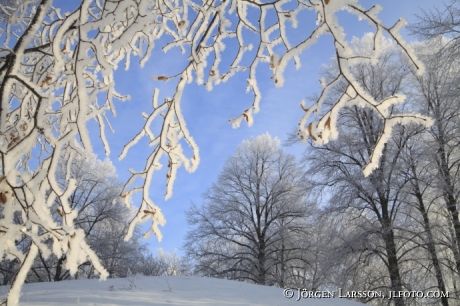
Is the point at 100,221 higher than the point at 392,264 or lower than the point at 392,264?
higher

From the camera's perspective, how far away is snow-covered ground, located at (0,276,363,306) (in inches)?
153

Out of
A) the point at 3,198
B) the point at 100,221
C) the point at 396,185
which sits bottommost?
the point at 3,198

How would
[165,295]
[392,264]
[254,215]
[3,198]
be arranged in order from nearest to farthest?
[3,198] → [165,295] → [392,264] → [254,215]

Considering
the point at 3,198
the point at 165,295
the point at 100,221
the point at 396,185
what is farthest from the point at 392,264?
the point at 100,221

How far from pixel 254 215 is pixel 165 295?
11.5 meters

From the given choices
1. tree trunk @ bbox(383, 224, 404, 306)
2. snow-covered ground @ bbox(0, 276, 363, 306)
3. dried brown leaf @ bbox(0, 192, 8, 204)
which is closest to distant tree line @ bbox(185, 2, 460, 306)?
tree trunk @ bbox(383, 224, 404, 306)

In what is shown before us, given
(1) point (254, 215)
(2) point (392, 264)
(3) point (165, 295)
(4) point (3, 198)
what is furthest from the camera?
(1) point (254, 215)

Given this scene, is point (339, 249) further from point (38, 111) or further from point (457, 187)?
point (38, 111)

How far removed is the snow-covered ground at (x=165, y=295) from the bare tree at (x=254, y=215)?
8.47m

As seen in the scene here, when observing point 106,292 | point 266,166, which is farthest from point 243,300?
point 266,166

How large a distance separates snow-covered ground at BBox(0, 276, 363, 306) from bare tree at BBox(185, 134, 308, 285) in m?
8.47

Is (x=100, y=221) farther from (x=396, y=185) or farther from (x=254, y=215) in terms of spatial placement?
(x=396, y=185)

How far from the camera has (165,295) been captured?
14.5 ft

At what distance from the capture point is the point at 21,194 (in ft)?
3.45
